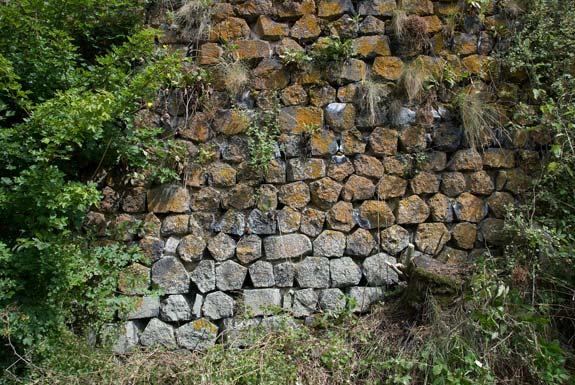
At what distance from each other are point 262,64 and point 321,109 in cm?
60

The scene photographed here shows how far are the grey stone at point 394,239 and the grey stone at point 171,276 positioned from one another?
5.10 feet

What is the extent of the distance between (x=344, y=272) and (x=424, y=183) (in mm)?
969

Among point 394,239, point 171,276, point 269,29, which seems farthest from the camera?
point 269,29

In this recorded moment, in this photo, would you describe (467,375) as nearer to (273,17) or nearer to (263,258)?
(263,258)

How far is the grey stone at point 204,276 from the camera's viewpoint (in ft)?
12.9

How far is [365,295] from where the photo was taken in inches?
161

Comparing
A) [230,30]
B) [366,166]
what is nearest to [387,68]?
[366,166]

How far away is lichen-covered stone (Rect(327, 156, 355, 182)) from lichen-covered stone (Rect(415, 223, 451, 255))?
2.37ft

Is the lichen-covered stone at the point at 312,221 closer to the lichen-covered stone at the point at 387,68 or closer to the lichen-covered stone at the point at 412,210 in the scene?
the lichen-covered stone at the point at 412,210

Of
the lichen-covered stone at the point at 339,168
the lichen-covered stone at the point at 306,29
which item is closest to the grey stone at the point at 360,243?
the lichen-covered stone at the point at 339,168

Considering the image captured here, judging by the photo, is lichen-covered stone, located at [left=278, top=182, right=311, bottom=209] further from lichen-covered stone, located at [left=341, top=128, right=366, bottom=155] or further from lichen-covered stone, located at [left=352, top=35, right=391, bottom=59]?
lichen-covered stone, located at [left=352, top=35, right=391, bottom=59]

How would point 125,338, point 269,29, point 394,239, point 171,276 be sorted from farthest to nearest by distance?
point 269,29 → point 394,239 → point 171,276 → point 125,338

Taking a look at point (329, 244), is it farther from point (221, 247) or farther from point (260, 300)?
point (221, 247)

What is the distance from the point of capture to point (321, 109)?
4215 millimetres
